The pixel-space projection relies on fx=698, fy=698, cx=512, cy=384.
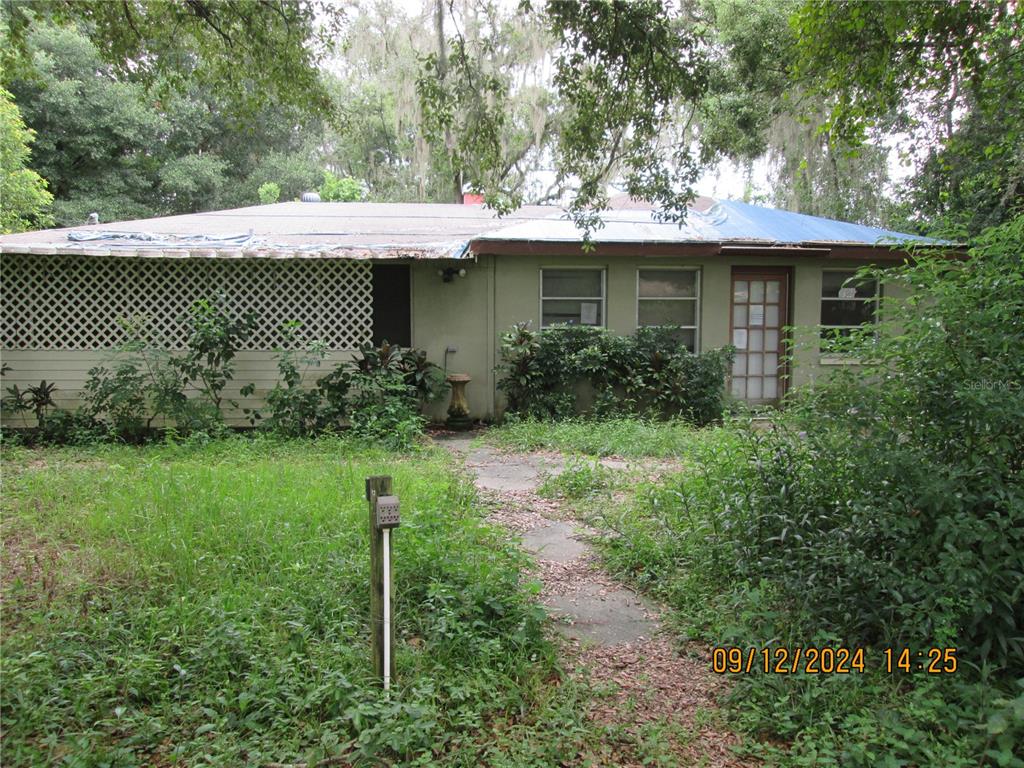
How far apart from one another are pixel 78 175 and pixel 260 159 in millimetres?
6210

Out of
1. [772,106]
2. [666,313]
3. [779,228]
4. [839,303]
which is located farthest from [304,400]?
[772,106]

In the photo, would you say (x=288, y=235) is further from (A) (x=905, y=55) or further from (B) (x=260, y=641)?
(B) (x=260, y=641)

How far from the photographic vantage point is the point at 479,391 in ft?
32.6

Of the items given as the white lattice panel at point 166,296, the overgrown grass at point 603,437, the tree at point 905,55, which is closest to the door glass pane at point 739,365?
the overgrown grass at point 603,437

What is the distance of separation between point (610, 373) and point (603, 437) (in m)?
1.94

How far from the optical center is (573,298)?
10188 mm

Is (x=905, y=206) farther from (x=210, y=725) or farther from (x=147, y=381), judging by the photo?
(x=210, y=725)

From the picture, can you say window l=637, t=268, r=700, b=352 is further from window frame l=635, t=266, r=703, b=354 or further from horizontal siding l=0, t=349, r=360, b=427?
horizontal siding l=0, t=349, r=360, b=427

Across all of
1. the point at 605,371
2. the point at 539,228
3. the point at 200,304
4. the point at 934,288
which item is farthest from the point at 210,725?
the point at 539,228

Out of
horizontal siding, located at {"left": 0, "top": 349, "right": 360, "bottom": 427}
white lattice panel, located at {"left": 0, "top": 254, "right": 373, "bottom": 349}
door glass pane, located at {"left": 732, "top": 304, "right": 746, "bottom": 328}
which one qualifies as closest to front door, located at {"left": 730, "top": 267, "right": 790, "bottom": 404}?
door glass pane, located at {"left": 732, "top": 304, "right": 746, "bottom": 328}

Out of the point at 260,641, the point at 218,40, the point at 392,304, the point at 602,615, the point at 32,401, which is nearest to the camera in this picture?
the point at 260,641

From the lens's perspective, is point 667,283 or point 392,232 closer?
point 392,232

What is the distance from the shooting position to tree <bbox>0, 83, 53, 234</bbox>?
565 inches

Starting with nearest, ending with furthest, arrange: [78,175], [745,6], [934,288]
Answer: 1. [934,288]
2. [745,6]
3. [78,175]
